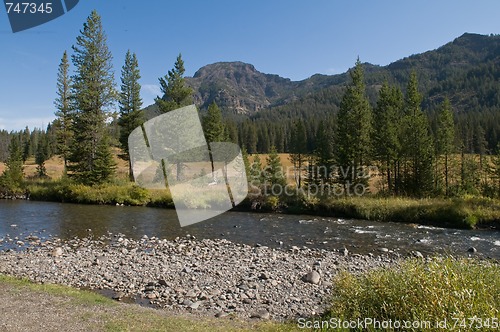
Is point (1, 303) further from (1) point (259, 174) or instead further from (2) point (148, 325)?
(1) point (259, 174)

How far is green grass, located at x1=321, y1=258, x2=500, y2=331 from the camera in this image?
19.3ft

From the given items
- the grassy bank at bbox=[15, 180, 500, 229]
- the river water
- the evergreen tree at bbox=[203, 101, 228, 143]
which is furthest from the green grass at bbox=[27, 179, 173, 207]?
the evergreen tree at bbox=[203, 101, 228, 143]

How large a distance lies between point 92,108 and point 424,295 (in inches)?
1579

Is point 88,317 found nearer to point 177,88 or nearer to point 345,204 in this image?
point 345,204

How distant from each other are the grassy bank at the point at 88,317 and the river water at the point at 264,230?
927 centimetres

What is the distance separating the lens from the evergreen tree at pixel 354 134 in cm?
3438

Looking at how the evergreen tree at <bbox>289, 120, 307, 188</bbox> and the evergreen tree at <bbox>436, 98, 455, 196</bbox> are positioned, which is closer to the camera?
the evergreen tree at <bbox>436, 98, 455, 196</bbox>

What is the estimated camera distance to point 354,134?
34.8 m

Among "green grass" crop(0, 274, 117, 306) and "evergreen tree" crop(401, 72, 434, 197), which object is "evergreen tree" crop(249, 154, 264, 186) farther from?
"green grass" crop(0, 274, 117, 306)

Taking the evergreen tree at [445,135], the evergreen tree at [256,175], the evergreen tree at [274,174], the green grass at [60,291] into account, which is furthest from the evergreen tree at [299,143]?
the green grass at [60,291]

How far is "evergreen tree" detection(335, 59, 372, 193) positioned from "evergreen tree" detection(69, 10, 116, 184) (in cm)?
2459

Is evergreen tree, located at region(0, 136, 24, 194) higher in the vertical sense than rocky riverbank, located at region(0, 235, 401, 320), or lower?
higher

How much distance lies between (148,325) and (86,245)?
11.5 metres

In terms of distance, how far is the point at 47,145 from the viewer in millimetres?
92625
